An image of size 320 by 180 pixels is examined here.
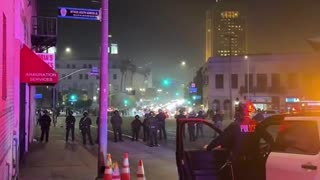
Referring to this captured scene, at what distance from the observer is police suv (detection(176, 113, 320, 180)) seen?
6539 mm

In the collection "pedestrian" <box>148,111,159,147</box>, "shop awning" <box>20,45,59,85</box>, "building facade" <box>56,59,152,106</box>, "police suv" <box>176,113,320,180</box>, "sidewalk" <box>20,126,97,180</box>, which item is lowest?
"sidewalk" <box>20,126,97,180</box>

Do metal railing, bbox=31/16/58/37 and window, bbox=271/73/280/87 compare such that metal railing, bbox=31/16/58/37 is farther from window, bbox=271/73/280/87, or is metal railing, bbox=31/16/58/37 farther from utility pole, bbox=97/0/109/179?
window, bbox=271/73/280/87

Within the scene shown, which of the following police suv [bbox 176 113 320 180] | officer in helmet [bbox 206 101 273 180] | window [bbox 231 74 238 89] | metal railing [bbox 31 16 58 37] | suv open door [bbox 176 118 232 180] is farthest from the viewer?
window [bbox 231 74 238 89]

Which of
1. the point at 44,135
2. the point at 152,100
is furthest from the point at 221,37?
the point at 44,135

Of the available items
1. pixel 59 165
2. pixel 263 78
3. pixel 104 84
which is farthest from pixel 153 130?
pixel 263 78

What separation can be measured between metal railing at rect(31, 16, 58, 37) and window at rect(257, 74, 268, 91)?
54.4m

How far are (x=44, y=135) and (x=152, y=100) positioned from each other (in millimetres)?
107806

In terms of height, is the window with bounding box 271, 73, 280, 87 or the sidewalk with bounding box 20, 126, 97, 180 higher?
the window with bounding box 271, 73, 280, 87

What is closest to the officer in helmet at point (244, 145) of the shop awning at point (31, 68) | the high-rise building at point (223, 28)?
the shop awning at point (31, 68)

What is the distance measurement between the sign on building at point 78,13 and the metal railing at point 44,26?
9.94m

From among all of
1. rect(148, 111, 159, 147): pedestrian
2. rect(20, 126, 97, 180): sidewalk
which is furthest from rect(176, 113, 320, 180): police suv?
rect(148, 111, 159, 147): pedestrian

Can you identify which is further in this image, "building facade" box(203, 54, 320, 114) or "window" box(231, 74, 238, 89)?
"window" box(231, 74, 238, 89)

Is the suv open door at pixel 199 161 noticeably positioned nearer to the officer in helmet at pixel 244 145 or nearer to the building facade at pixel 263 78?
the officer in helmet at pixel 244 145

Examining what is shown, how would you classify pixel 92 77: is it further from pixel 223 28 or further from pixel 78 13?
pixel 78 13
